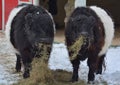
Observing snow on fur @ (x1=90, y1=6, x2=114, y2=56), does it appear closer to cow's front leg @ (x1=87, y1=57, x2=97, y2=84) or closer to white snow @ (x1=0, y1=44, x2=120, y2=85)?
cow's front leg @ (x1=87, y1=57, x2=97, y2=84)

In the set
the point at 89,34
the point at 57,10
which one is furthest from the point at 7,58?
the point at 57,10

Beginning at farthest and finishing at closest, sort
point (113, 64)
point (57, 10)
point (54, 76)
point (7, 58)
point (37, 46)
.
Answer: point (57, 10) → point (7, 58) → point (113, 64) → point (54, 76) → point (37, 46)

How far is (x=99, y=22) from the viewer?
8039 mm

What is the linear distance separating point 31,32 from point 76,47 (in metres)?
0.80

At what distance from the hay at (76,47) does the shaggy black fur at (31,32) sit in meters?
0.40

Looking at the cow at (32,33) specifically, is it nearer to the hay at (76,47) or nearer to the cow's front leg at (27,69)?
the cow's front leg at (27,69)

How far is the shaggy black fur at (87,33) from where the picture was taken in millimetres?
7410

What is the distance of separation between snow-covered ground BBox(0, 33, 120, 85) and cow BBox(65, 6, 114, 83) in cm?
56

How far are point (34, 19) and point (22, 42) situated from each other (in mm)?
507

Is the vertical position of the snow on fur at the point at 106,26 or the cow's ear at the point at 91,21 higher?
Result: the cow's ear at the point at 91,21

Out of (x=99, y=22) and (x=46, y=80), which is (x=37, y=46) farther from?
(x=99, y=22)

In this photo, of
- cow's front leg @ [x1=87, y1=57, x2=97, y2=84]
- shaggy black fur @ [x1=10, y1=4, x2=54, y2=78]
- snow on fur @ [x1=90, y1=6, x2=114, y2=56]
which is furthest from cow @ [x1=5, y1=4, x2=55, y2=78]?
snow on fur @ [x1=90, y1=6, x2=114, y2=56]

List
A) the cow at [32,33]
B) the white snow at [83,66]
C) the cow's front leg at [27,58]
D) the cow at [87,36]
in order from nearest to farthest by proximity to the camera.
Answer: the cow at [32,33] < the cow at [87,36] < the cow's front leg at [27,58] < the white snow at [83,66]

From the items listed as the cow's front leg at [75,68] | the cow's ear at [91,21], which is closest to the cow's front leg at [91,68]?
the cow's front leg at [75,68]
